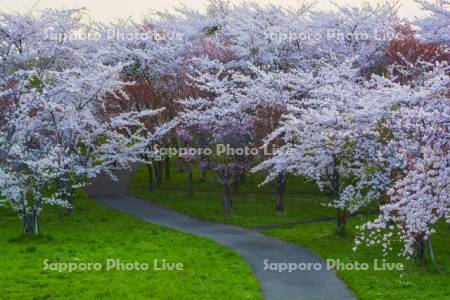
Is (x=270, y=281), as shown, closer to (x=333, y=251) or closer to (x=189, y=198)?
(x=333, y=251)

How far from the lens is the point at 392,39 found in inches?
1662

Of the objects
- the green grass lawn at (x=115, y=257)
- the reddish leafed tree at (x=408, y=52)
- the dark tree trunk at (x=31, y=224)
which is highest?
the reddish leafed tree at (x=408, y=52)

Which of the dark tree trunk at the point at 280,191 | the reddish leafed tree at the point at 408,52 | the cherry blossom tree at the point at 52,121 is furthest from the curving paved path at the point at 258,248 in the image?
the reddish leafed tree at the point at 408,52

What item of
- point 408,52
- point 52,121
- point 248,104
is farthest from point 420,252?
point 408,52

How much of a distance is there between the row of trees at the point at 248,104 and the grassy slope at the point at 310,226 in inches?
41.7

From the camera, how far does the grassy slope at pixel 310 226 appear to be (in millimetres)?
19062

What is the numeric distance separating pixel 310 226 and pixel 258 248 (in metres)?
5.82

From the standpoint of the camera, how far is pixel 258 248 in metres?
25.4

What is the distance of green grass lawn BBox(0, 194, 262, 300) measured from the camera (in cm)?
1870

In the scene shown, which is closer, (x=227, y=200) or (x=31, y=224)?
(x=31, y=224)

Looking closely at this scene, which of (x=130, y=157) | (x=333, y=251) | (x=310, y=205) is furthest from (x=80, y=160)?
(x=333, y=251)

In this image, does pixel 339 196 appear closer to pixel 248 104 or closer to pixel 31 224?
pixel 248 104

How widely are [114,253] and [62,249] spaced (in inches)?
90.2

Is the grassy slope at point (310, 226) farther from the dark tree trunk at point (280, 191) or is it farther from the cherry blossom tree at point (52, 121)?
the cherry blossom tree at point (52, 121)
